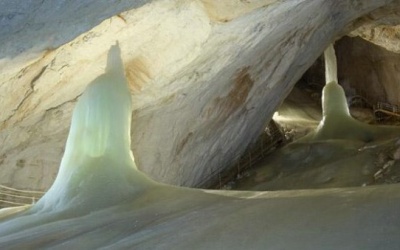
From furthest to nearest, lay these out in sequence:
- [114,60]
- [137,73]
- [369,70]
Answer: [369,70] < [137,73] < [114,60]

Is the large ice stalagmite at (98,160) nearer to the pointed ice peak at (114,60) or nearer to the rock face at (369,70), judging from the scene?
the pointed ice peak at (114,60)

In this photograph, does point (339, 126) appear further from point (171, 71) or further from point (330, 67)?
point (171, 71)

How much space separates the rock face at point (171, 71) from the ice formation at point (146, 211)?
519 mm

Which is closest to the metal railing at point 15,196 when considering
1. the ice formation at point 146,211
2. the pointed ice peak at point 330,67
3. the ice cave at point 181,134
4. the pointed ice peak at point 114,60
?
the ice cave at point 181,134

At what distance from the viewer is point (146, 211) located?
10.7 ft

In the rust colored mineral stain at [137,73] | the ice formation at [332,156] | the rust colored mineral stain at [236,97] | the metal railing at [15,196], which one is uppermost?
the rust colored mineral stain at [137,73]

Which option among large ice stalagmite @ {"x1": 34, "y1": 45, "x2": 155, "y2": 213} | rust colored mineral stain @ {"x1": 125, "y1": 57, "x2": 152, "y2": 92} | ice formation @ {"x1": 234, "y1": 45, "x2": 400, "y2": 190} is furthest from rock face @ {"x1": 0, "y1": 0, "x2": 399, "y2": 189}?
ice formation @ {"x1": 234, "y1": 45, "x2": 400, "y2": 190}

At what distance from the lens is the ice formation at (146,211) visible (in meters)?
2.29

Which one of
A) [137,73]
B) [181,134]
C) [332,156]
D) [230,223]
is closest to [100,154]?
[137,73]

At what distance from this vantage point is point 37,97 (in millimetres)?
5105

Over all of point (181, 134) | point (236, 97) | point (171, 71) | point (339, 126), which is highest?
point (171, 71)

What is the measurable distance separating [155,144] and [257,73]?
1566 millimetres

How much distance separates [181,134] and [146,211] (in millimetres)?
3333

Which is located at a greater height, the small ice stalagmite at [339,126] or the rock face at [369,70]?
the rock face at [369,70]
